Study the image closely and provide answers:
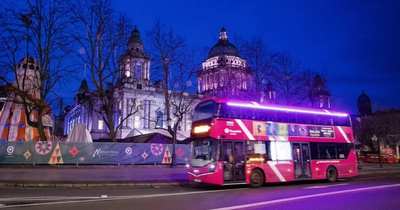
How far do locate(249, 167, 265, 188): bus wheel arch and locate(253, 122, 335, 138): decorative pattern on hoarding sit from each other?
5.67 feet

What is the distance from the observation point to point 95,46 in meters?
24.0

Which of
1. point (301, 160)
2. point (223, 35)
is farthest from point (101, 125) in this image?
point (301, 160)

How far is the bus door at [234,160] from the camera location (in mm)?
12391

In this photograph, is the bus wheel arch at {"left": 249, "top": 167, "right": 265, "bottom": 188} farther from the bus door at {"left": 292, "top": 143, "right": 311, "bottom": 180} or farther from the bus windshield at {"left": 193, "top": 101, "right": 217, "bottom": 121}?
the bus windshield at {"left": 193, "top": 101, "right": 217, "bottom": 121}

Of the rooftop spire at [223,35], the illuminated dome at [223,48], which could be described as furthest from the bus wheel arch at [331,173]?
the rooftop spire at [223,35]

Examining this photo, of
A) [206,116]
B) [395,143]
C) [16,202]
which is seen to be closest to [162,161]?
[206,116]

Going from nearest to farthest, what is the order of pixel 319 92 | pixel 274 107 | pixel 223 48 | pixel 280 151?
1. pixel 280 151
2. pixel 274 107
3. pixel 319 92
4. pixel 223 48

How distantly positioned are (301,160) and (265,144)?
8.08 ft

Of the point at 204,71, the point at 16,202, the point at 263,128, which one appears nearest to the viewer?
the point at 16,202

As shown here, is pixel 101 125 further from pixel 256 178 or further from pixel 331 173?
pixel 256 178

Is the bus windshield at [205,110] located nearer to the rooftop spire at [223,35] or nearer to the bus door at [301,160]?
the bus door at [301,160]

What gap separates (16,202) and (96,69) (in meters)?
17.7

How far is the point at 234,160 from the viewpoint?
1262cm

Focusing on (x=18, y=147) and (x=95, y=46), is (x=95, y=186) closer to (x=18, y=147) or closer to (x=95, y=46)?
(x=18, y=147)
